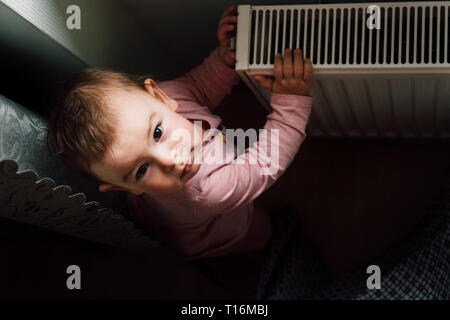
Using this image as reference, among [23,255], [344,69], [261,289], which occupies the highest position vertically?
[344,69]

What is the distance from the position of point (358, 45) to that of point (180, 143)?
A: 28 centimetres

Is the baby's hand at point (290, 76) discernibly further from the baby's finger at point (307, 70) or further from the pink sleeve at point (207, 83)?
the pink sleeve at point (207, 83)

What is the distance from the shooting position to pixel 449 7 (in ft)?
2.16

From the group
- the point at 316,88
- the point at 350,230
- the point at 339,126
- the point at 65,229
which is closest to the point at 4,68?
the point at 65,229

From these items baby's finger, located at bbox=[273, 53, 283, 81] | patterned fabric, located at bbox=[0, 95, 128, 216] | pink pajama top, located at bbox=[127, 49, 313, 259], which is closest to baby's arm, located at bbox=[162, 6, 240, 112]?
pink pajama top, located at bbox=[127, 49, 313, 259]

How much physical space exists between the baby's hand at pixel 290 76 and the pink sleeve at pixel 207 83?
0.13 m

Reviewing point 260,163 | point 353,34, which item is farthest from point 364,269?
point 353,34

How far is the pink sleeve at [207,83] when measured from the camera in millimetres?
853

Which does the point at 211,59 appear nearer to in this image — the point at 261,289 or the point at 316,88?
the point at 316,88

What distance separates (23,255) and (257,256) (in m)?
0.48

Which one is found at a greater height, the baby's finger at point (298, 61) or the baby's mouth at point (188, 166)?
the baby's finger at point (298, 61)

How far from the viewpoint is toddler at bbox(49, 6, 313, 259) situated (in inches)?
25.5

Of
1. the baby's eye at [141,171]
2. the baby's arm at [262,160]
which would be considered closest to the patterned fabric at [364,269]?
the baby's arm at [262,160]

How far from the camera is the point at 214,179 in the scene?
0.76 m
